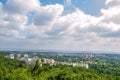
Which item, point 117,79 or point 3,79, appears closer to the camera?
point 3,79

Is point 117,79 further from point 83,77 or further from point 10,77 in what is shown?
point 10,77

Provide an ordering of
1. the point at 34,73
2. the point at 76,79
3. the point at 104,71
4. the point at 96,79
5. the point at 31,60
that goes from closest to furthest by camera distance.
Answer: the point at 76,79 < the point at 96,79 < the point at 34,73 < the point at 104,71 < the point at 31,60

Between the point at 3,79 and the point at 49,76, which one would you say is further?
the point at 49,76

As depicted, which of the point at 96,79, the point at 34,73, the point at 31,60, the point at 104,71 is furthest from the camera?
the point at 31,60

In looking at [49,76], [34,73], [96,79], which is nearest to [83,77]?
[96,79]

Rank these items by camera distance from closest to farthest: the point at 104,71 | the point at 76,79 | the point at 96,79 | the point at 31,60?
the point at 76,79, the point at 96,79, the point at 104,71, the point at 31,60

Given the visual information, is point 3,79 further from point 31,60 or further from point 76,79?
point 31,60

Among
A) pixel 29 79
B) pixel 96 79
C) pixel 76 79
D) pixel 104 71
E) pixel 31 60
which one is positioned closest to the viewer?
pixel 29 79

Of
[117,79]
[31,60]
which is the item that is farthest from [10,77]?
[31,60]
